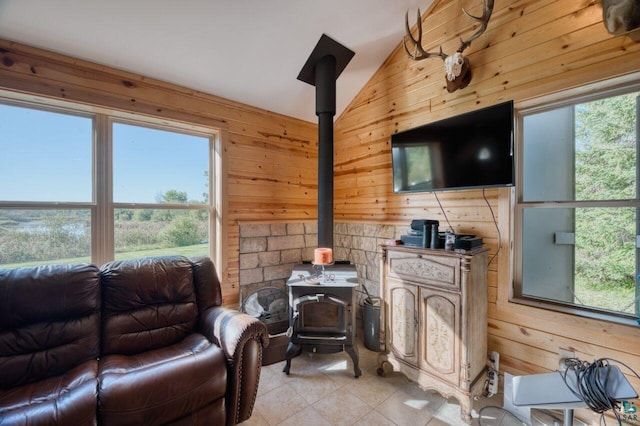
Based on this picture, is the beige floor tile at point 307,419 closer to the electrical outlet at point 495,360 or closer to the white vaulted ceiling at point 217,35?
the electrical outlet at point 495,360

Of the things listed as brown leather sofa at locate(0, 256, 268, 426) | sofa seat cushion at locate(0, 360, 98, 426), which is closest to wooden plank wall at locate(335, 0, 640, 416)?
brown leather sofa at locate(0, 256, 268, 426)

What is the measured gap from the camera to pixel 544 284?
1948 mm

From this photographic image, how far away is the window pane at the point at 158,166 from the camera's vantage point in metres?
2.38

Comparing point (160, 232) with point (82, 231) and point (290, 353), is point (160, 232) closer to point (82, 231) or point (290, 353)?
point (82, 231)

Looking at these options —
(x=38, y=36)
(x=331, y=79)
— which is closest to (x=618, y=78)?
(x=331, y=79)

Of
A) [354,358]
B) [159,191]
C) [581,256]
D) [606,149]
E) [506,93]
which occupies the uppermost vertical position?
[506,93]

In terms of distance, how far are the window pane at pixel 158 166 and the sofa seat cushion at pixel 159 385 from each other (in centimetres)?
141

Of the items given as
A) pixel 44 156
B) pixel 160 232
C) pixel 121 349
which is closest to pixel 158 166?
pixel 160 232

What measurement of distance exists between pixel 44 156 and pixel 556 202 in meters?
3.85

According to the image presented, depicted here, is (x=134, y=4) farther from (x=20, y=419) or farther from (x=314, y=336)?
(x=314, y=336)

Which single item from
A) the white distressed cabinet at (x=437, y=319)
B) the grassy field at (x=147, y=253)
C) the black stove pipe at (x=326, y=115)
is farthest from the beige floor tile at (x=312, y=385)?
the grassy field at (x=147, y=253)

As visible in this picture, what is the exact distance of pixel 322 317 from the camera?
7.63 ft

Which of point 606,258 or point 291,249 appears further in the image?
point 291,249

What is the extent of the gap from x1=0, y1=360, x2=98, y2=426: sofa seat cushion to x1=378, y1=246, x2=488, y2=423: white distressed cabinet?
1.90 metres
